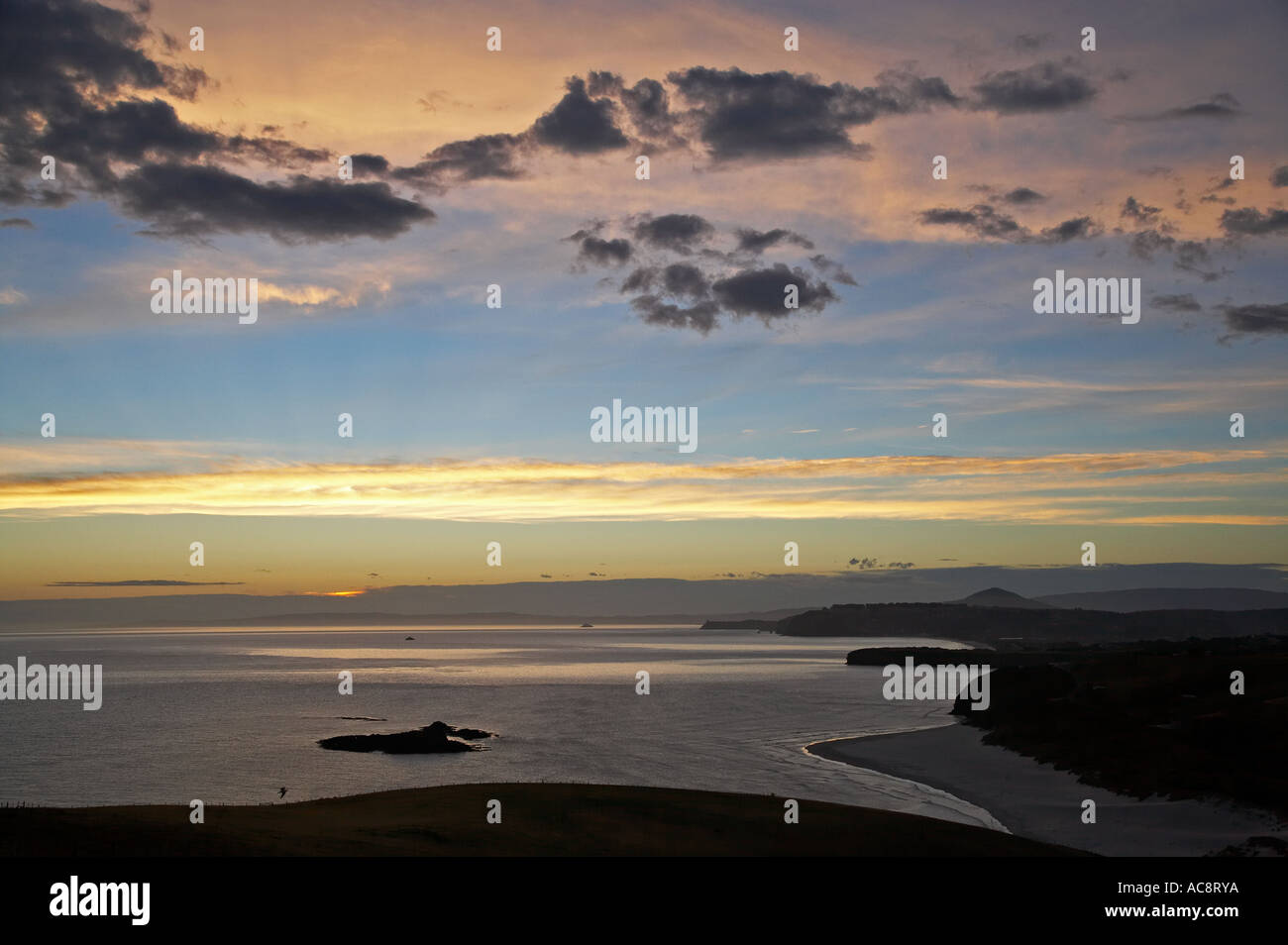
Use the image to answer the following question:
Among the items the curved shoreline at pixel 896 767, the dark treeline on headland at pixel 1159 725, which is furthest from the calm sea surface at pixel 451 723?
the dark treeline on headland at pixel 1159 725

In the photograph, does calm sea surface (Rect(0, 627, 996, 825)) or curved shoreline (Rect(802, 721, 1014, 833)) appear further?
calm sea surface (Rect(0, 627, 996, 825))

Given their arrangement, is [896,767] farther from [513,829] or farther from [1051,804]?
[513,829]

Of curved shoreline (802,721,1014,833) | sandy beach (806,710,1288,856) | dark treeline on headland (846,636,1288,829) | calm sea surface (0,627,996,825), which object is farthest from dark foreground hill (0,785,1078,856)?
dark treeline on headland (846,636,1288,829)

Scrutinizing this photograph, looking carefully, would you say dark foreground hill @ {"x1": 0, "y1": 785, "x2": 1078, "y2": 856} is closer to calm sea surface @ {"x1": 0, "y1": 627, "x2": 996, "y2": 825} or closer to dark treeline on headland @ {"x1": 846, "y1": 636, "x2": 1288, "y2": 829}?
calm sea surface @ {"x1": 0, "y1": 627, "x2": 996, "y2": 825}
